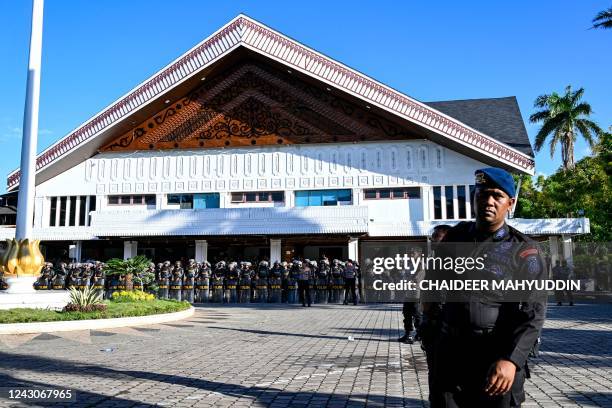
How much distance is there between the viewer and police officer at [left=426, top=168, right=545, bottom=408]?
2.61 metres

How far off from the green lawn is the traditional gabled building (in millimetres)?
12921

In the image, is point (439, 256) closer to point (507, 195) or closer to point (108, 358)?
point (507, 195)

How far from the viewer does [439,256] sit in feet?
10.3

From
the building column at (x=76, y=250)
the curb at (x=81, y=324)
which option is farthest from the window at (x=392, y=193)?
the building column at (x=76, y=250)

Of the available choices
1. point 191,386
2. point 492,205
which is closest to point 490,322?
point 492,205

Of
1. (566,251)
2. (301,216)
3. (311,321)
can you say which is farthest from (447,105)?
(311,321)

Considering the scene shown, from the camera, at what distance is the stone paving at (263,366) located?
551 centimetres

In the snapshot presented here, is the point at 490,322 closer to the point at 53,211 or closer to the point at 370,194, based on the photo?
the point at 370,194

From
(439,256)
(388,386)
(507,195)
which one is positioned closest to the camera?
(507,195)

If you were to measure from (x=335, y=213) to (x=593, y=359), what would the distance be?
19.0 meters

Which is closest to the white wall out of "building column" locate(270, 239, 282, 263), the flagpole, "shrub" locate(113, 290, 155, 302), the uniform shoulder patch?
"building column" locate(270, 239, 282, 263)

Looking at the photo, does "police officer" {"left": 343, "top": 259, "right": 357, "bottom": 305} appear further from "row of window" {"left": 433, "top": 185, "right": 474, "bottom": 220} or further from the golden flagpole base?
the golden flagpole base

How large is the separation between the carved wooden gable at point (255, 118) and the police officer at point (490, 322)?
26139 millimetres

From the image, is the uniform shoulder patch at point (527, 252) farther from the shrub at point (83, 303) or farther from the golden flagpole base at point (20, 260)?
the golden flagpole base at point (20, 260)
